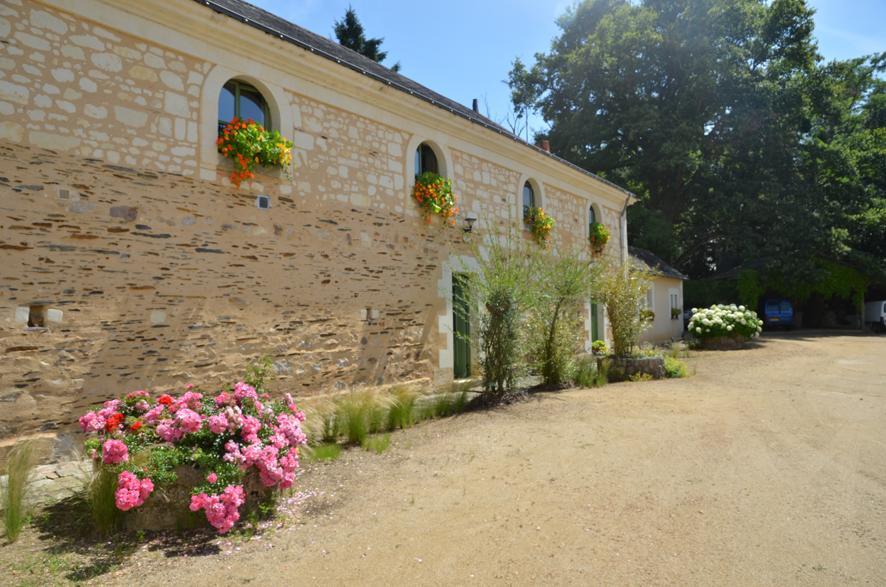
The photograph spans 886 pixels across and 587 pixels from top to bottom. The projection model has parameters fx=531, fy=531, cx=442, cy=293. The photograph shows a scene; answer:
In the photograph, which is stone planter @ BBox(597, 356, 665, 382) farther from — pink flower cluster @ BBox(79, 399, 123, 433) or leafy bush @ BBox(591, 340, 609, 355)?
pink flower cluster @ BBox(79, 399, 123, 433)

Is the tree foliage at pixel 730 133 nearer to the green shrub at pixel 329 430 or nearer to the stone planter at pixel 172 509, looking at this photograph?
the green shrub at pixel 329 430

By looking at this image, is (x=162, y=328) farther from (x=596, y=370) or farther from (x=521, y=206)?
(x=521, y=206)

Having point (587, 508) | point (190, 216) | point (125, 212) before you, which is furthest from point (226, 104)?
point (587, 508)

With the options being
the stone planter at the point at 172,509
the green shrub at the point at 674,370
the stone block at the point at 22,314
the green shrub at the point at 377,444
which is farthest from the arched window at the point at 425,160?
the stone planter at the point at 172,509

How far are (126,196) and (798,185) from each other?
932 inches

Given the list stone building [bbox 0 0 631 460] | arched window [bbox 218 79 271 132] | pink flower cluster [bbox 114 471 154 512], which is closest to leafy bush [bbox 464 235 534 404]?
stone building [bbox 0 0 631 460]

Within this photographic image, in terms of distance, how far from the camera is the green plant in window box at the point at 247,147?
20.3ft

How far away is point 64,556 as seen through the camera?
3186mm

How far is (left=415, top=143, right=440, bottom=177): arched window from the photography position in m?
9.14

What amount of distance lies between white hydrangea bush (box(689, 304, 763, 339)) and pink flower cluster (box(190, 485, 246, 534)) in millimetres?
15204

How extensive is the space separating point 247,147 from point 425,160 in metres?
3.74

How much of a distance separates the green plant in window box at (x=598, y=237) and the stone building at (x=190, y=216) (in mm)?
6602

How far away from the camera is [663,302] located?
19109mm

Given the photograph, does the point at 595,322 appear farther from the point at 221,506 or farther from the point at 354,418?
the point at 221,506
